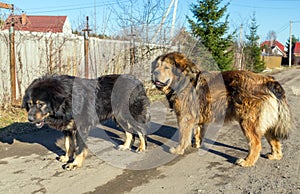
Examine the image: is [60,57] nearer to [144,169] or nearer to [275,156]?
[144,169]

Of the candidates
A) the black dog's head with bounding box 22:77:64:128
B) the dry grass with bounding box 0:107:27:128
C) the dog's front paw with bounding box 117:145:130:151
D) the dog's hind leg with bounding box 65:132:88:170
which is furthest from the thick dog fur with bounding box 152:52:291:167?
the dry grass with bounding box 0:107:27:128

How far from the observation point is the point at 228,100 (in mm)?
4895

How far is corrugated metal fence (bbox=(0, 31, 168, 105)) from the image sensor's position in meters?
8.31

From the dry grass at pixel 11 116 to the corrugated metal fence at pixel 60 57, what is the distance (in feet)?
1.07

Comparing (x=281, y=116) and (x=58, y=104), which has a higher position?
(x=58, y=104)

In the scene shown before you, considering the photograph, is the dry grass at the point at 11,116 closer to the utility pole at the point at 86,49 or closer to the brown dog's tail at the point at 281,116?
the utility pole at the point at 86,49

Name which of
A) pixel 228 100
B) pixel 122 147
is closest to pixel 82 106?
pixel 122 147

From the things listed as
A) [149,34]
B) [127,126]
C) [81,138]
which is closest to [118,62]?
[149,34]

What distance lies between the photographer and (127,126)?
5617mm

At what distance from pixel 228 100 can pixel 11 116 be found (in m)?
5.83

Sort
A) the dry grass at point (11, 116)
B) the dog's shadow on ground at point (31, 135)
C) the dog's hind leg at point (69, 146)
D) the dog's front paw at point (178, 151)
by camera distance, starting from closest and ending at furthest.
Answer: the dog's hind leg at point (69, 146), the dog's front paw at point (178, 151), the dog's shadow on ground at point (31, 135), the dry grass at point (11, 116)

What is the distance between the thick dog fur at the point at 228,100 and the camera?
183 inches

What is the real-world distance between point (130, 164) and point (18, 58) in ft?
18.6

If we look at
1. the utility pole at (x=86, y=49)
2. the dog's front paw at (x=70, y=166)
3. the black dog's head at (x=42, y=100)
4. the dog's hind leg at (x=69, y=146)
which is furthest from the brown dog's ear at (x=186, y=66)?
the utility pole at (x=86, y=49)
